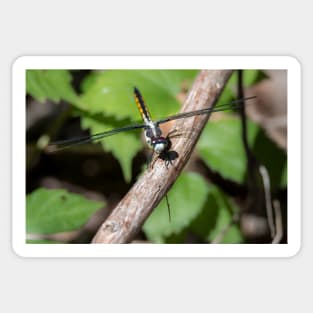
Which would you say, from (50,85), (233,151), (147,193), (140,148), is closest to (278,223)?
(233,151)

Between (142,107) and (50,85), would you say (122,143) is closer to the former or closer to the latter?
(142,107)

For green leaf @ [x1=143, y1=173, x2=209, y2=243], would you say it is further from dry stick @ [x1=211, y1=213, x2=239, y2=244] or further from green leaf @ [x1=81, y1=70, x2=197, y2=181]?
green leaf @ [x1=81, y1=70, x2=197, y2=181]

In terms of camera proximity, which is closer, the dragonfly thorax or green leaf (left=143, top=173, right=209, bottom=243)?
the dragonfly thorax

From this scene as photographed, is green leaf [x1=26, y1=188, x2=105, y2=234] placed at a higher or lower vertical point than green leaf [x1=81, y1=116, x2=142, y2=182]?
lower

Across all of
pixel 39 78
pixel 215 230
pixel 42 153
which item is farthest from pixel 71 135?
pixel 215 230

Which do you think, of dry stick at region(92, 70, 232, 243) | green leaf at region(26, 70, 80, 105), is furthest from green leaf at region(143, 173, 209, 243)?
green leaf at region(26, 70, 80, 105)

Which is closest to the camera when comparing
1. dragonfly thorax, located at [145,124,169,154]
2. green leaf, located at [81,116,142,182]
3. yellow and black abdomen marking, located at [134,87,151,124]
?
dragonfly thorax, located at [145,124,169,154]
